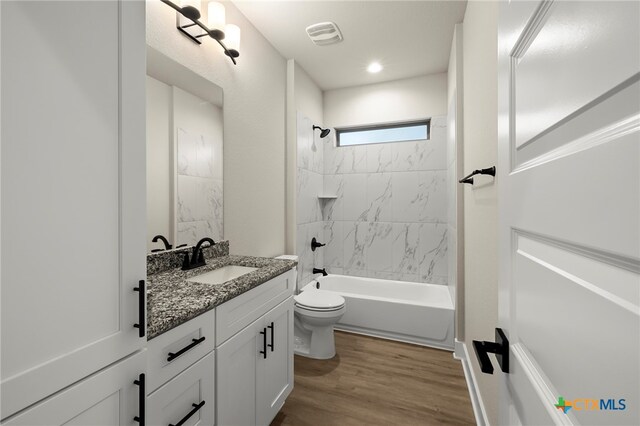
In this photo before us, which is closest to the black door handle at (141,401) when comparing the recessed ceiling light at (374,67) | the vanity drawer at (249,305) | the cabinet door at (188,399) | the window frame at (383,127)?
the cabinet door at (188,399)

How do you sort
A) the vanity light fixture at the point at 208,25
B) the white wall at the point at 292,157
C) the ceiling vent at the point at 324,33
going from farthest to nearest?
the white wall at the point at 292,157 < the ceiling vent at the point at 324,33 < the vanity light fixture at the point at 208,25

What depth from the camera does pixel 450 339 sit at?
2.58m

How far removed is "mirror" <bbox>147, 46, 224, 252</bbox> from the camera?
59.2 inches

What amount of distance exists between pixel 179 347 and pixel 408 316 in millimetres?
2238

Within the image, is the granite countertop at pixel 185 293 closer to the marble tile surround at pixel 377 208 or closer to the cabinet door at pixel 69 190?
the cabinet door at pixel 69 190

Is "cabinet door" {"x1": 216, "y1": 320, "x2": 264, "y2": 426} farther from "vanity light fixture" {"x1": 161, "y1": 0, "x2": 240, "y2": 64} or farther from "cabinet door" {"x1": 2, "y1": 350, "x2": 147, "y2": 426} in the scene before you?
"vanity light fixture" {"x1": 161, "y1": 0, "x2": 240, "y2": 64}

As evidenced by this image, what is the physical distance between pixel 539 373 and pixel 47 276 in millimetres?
964

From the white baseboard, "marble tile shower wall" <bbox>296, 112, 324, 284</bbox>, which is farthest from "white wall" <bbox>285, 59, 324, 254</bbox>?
the white baseboard

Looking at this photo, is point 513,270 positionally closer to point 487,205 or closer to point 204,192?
point 487,205

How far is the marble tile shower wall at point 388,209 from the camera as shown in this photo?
3312mm

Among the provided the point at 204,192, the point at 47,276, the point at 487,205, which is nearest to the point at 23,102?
the point at 47,276

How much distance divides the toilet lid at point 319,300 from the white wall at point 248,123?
1.63ft

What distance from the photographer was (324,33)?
95.0 inches

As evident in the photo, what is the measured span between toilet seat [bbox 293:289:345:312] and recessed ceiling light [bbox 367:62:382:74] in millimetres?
2422
